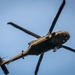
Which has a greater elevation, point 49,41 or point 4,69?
point 49,41

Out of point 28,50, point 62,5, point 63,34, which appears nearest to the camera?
point 62,5

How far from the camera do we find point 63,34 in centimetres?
2556

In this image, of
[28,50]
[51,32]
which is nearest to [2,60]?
[28,50]

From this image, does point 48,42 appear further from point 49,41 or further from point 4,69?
point 4,69

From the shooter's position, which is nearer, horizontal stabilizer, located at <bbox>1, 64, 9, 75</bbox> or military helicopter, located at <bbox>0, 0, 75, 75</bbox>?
military helicopter, located at <bbox>0, 0, 75, 75</bbox>

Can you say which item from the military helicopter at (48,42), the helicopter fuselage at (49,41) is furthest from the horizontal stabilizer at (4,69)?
the helicopter fuselage at (49,41)

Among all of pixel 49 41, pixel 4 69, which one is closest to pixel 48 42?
pixel 49 41

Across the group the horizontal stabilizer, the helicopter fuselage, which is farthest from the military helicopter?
the horizontal stabilizer

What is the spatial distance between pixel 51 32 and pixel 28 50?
3952 millimetres

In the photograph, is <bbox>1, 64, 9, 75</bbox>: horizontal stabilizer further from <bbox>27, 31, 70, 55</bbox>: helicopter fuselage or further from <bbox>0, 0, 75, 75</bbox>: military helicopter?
Result: <bbox>27, 31, 70, 55</bbox>: helicopter fuselage

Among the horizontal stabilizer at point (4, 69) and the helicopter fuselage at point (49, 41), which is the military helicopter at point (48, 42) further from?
the horizontal stabilizer at point (4, 69)

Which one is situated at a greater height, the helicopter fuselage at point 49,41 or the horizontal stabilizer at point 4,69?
the helicopter fuselage at point 49,41

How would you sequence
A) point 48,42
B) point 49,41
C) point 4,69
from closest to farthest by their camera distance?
point 49,41, point 48,42, point 4,69

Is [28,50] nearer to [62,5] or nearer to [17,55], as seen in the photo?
[17,55]
